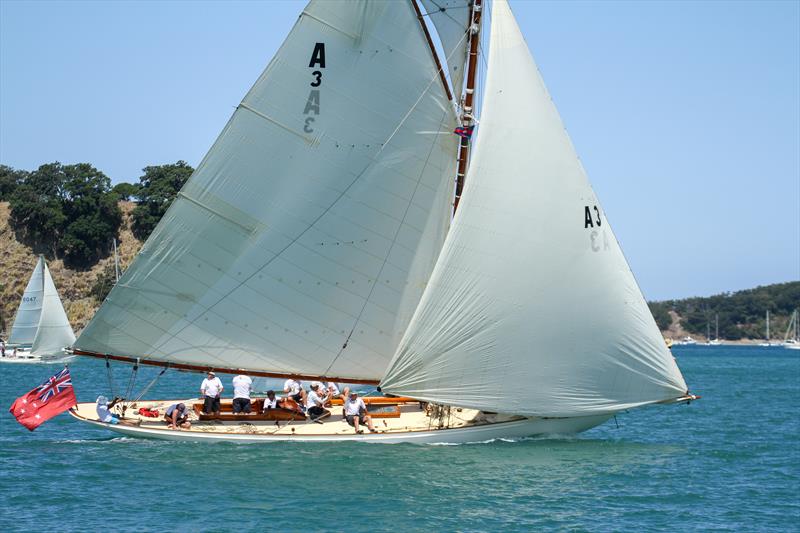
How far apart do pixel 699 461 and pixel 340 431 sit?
1076 centimetres

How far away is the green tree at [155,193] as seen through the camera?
11962 cm

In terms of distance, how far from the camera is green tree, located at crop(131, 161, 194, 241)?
392 feet

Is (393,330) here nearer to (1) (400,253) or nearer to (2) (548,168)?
(1) (400,253)

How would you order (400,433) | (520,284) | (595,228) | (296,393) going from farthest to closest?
(296,393) < (400,433) < (595,228) < (520,284)

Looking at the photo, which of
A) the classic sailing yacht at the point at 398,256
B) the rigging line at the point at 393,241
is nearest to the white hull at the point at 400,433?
the classic sailing yacht at the point at 398,256

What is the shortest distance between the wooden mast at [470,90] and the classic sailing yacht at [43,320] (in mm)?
57739

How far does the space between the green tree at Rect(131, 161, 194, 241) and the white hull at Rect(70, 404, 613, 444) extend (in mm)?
90341

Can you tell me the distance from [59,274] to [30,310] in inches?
1376

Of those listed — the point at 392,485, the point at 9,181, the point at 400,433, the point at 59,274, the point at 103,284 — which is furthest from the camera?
the point at 9,181

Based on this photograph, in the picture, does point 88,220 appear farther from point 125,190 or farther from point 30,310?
point 30,310

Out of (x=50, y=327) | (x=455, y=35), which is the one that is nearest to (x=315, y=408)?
(x=455, y=35)

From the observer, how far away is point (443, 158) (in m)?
30.8

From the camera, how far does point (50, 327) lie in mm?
82562

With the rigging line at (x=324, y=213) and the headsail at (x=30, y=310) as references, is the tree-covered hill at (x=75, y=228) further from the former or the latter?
the rigging line at (x=324, y=213)
